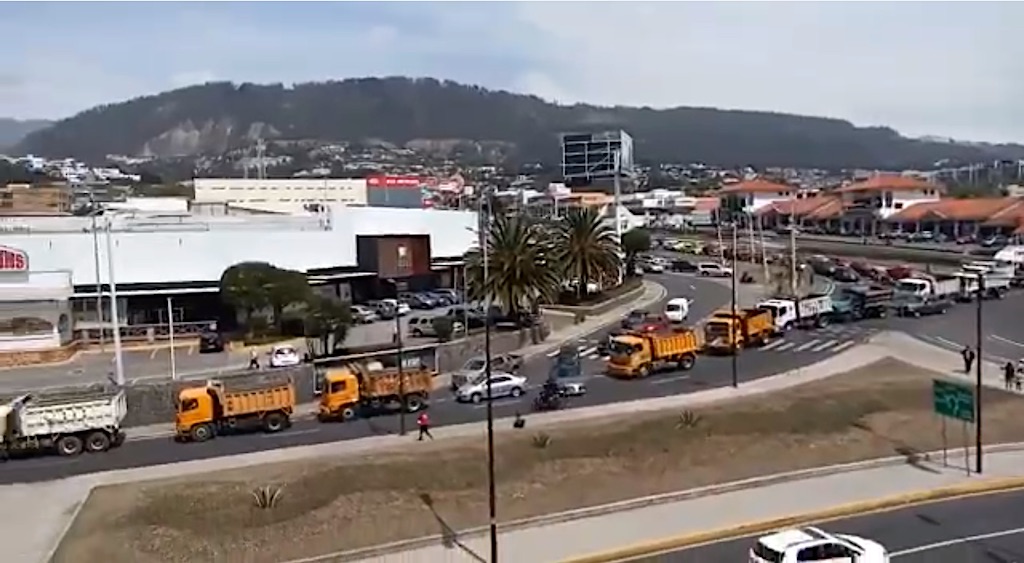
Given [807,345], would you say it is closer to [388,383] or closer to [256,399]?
[388,383]

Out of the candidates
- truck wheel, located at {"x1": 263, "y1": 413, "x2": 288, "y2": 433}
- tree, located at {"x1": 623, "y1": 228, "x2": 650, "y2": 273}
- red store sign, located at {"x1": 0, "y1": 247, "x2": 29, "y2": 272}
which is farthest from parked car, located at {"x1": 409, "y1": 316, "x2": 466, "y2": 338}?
tree, located at {"x1": 623, "y1": 228, "x2": 650, "y2": 273}

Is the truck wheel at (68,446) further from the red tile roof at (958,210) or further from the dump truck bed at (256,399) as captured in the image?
the red tile roof at (958,210)

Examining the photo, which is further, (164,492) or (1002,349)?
(1002,349)

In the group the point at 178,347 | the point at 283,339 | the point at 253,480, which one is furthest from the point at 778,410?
the point at 178,347

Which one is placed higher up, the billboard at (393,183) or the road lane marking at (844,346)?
the billboard at (393,183)

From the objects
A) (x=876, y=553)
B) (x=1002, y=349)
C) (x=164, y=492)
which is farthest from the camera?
(x=1002, y=349)

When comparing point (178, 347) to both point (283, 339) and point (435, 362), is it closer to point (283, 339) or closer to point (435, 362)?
point (283, 339)

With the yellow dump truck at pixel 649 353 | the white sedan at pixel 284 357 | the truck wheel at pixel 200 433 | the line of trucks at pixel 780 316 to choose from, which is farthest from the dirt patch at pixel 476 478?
the white sedan at pixel 284 357
